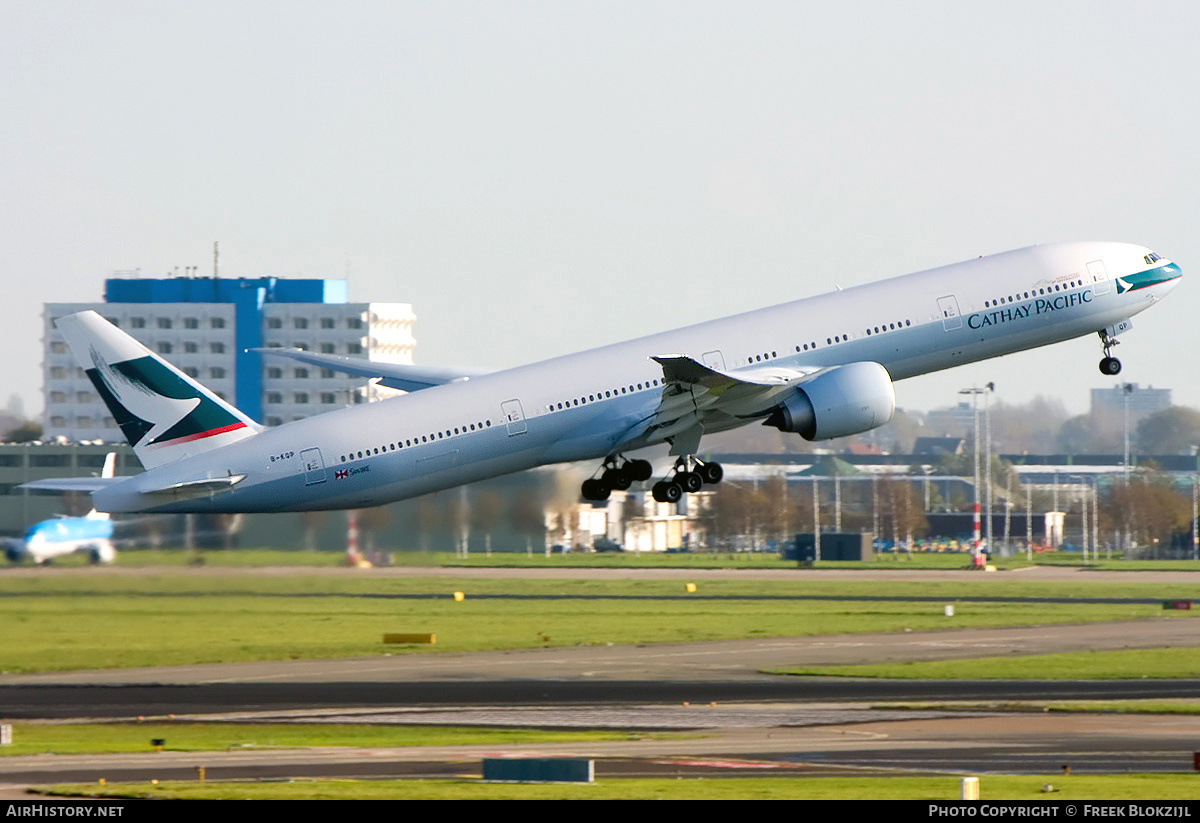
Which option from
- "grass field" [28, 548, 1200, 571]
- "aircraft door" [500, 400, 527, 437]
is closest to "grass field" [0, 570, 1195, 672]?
"grass field" [28, 548, 1200, 571]

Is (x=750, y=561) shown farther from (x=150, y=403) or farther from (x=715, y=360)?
(x=150, y=403)

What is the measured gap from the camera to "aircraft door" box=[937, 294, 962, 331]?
2212 inches

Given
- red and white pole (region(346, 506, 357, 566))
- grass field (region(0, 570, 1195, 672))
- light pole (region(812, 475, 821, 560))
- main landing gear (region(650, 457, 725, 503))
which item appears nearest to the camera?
main landing gear (region(650, 457, 725, 503))

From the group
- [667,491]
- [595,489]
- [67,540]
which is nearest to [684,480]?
[667,491]

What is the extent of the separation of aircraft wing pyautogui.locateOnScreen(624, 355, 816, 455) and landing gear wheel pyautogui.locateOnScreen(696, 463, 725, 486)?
2.36ft

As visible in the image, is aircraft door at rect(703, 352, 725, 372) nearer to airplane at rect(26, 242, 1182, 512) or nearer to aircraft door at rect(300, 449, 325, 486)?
airplane at rect(26, 242, 1182, 512)

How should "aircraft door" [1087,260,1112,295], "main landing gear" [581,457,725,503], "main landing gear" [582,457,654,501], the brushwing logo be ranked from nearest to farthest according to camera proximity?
the brushwing logo → "main landing gear" [581,457,725,503] → "aircraft door" [1087,260,1112,295] → "main landing gear" [582,457,654,501]

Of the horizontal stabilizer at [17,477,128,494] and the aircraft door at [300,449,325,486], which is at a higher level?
the aircraft door at [300,449,325,486]

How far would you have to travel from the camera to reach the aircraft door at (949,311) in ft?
184

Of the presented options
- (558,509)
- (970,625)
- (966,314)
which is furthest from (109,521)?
(970,625)

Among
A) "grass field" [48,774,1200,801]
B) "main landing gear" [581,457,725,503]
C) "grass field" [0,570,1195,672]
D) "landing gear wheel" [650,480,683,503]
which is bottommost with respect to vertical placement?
"grass field" [48,774,1200,801]

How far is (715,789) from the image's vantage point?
41.4 m

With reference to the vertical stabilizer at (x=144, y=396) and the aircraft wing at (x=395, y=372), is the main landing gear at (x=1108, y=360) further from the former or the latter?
the vertical stabilizer at (x=144, y=396)

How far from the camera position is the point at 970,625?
93.0 metres
